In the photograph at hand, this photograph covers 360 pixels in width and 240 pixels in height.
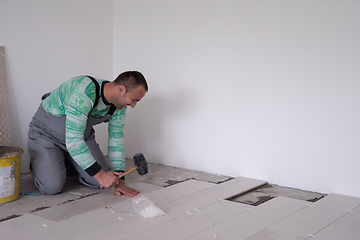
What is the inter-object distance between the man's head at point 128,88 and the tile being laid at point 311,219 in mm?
1159

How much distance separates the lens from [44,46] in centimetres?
321

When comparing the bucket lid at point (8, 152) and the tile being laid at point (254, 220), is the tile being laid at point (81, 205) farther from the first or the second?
the tile being laid at point (254, 220)

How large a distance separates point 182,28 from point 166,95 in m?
0.71

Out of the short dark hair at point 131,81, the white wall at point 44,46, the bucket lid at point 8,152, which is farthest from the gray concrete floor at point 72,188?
the short dark hair at point 131,81

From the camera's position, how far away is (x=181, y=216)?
2020mm

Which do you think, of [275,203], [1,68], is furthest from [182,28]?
[275,203]

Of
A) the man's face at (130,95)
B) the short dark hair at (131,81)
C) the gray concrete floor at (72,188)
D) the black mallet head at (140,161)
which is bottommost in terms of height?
the gray concrete floor at (72,188)

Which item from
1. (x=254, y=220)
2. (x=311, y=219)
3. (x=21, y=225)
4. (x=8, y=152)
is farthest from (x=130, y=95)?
(x=311, y=219)

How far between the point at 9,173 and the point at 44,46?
1.48 m

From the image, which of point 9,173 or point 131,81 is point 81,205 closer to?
point 9,173

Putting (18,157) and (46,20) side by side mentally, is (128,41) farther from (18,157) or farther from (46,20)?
(18,157)

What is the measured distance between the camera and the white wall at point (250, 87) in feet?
8.28

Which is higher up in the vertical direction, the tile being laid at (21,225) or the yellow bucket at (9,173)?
the yellow bucket at (9,173)

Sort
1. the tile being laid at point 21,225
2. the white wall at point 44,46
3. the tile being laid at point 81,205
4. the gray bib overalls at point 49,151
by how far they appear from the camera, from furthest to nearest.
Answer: the white wall at point 44,46 → the gray bib overalls at point 49,151 → the tile being laid at point 81,205 → the tile being laid at point 21,225
